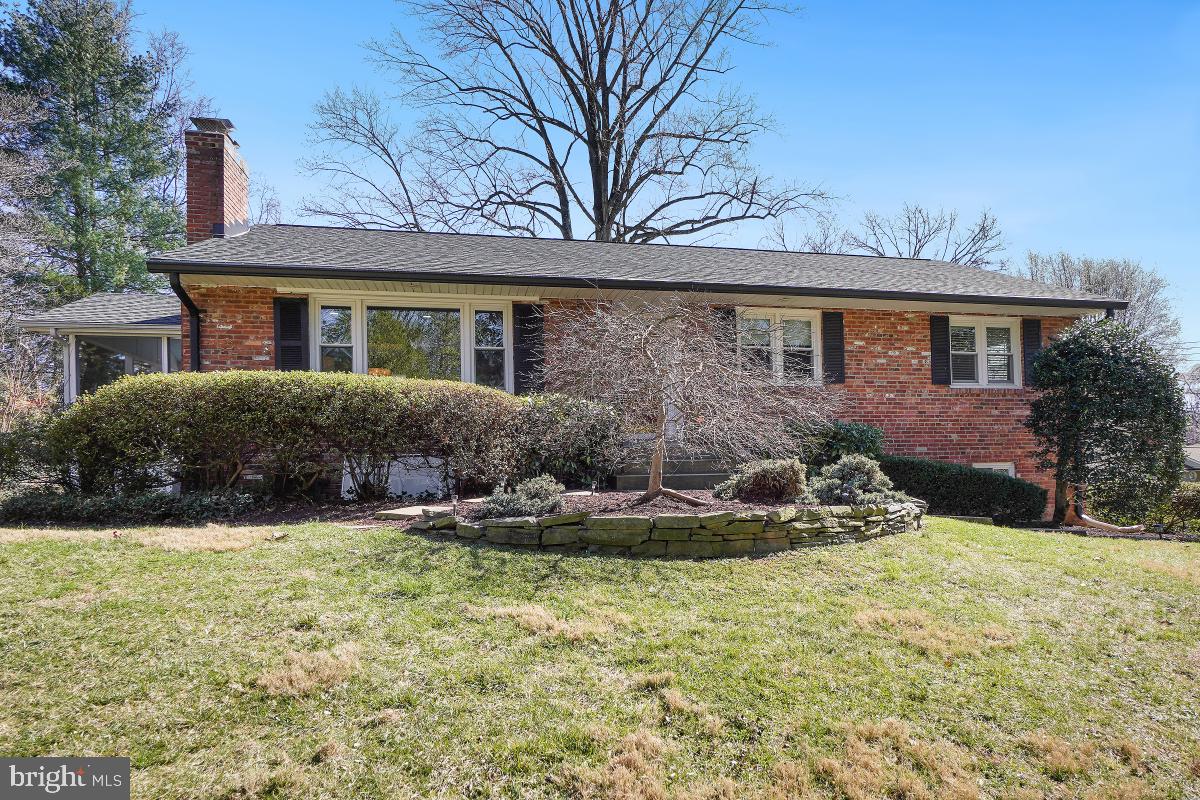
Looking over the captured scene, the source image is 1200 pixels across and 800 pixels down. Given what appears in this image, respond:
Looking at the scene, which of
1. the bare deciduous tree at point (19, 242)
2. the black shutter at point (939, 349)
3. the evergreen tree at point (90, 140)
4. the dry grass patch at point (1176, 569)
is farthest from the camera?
the evergreen tree at point (90, 140)

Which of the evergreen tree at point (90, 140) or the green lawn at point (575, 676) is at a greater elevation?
the evergreen tree at point (90, 140)

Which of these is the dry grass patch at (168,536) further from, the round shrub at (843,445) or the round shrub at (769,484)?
the round shrub at (843,445)

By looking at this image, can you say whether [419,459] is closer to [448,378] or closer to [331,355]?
[448,378]

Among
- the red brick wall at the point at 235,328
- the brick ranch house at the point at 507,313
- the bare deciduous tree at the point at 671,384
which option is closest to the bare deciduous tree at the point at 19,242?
the brick ranch house at the point at 507,313

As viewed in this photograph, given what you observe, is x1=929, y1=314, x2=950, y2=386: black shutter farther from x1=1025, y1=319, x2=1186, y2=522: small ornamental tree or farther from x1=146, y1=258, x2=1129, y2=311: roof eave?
x1=1025, y1=319, x2=1186, y2=522: small ornamental tree

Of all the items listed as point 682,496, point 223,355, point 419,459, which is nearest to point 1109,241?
point 682,496

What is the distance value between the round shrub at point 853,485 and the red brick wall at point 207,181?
987cm

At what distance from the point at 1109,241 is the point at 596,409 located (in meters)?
24.9

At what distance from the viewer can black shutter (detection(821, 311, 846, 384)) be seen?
397 inches

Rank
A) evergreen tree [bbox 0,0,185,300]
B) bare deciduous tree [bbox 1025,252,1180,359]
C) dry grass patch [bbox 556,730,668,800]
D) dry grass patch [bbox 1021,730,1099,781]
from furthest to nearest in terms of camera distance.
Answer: bare deciduous tree [bbox 1025,252,1180,359] < evergreen tree [bbox 0,0,185,300] < dry grass patch [bbox 1021,730,1099,781] < dry grass patch [bbox 556,730,668,800]

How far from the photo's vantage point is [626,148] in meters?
21.3

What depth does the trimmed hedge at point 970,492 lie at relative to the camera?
8.52 meters

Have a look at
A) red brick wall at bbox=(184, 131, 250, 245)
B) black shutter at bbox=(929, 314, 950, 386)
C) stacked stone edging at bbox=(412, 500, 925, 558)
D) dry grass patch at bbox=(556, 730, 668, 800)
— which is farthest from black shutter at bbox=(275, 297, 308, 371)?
black shutter at bbox=(929, 314, 950, 386)

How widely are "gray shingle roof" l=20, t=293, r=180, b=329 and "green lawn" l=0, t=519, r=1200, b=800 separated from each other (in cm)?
724
